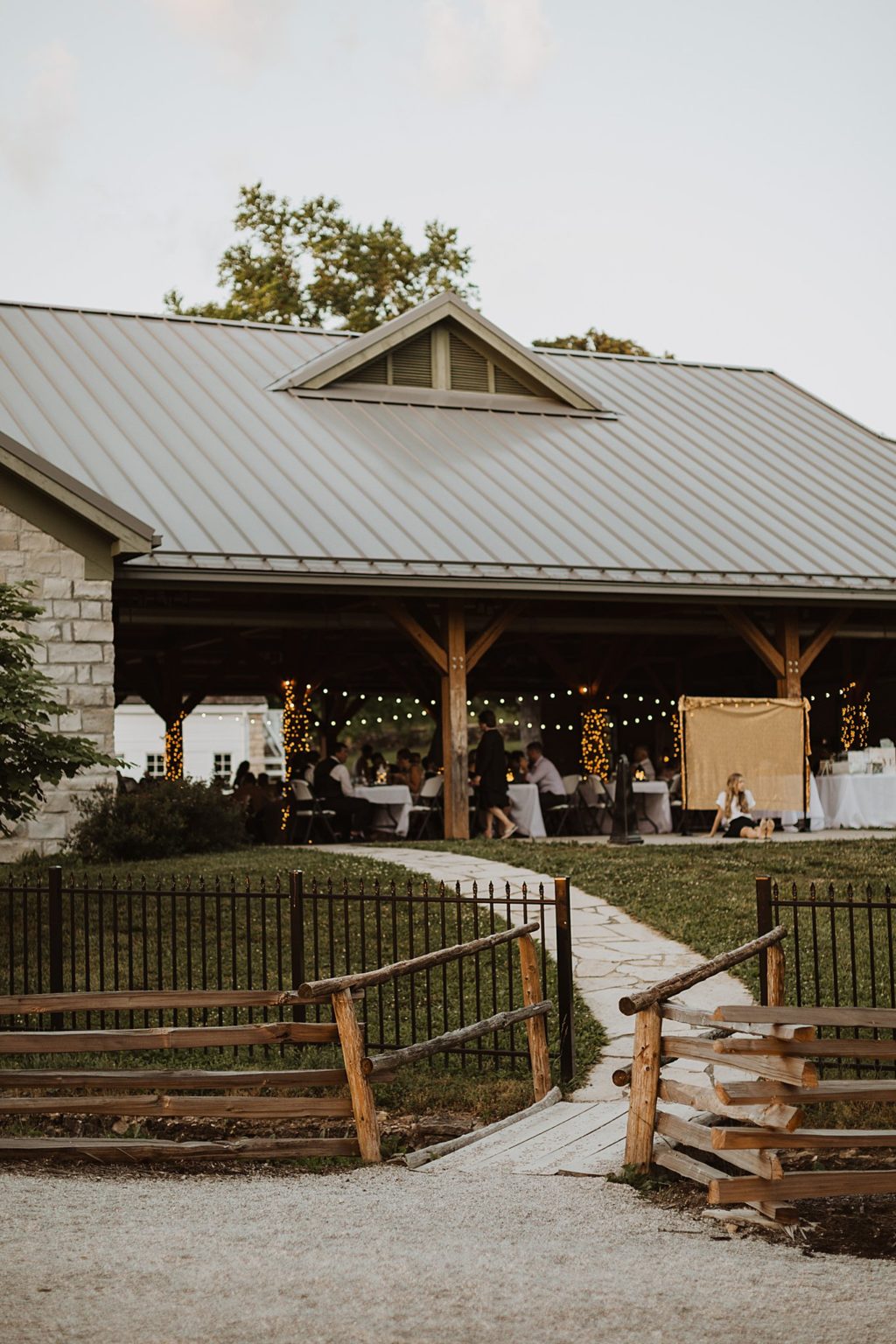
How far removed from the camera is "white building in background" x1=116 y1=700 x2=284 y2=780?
47375 millimetres

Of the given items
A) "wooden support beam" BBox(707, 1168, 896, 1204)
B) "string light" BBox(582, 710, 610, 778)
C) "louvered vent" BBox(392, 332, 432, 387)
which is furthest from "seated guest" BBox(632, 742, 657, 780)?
"wooden support beam" BBox(707, 1168, 896, 1204)

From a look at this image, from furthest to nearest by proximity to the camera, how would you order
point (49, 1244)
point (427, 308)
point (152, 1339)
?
point (427, 308) → point (49, 1244) → point (152, 1339)

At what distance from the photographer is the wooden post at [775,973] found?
8391mm

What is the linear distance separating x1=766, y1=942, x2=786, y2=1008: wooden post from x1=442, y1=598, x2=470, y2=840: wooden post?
10.1 m

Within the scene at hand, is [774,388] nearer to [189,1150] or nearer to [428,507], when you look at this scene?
[428,507]

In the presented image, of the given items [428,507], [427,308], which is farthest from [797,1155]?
[427,308]

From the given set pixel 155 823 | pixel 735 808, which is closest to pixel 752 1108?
pixel 155 823

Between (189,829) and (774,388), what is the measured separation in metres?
16.2

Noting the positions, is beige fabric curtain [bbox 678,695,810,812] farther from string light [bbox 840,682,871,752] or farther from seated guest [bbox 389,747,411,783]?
string light [bbox 840,682,871,752]

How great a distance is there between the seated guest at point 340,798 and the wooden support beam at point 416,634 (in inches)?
101

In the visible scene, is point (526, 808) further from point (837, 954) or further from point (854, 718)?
point (837, 954)

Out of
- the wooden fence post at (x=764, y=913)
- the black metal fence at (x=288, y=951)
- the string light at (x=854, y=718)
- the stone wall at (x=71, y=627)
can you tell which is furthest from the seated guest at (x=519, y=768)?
the wooden fence post at (x=764, y=913)

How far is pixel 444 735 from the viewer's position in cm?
1877

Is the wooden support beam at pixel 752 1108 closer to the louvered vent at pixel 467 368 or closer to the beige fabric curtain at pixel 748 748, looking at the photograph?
the beige fabric curtain at pixel 748 748
